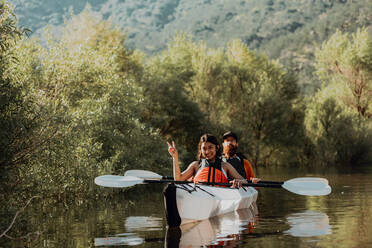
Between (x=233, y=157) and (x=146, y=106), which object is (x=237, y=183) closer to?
(x=233, y=157)

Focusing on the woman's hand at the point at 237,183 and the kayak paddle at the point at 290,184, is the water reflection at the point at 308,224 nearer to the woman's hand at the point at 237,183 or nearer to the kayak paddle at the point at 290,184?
the kayak paddle at the point at 290,184

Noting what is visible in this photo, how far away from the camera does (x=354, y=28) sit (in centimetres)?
11981

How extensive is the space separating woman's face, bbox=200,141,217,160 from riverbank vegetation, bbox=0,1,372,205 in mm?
3048

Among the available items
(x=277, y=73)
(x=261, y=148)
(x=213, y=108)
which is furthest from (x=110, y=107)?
(x=277, y=73)

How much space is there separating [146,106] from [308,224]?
17.9m

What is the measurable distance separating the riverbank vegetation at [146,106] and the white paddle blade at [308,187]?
4968 millimetres

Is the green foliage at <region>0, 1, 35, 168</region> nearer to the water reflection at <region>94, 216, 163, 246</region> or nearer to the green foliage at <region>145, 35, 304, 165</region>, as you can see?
the water reflection at <region>94, 216, 163, 246</region>

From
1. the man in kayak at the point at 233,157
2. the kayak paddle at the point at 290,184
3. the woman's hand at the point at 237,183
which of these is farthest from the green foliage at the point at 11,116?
the man in kayak at the point at 233,157

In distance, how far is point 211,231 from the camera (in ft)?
30.8

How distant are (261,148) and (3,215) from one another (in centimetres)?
3079

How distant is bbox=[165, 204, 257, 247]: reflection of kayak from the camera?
8.39 meters

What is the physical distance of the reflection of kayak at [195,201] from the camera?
31.1 feet

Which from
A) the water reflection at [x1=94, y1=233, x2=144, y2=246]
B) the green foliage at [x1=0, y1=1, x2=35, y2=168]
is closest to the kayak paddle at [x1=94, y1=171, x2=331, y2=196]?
the green foliage at [x1=0, y1=1, x2=35, y2=168]

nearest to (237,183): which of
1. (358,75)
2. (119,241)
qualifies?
(119,241)
